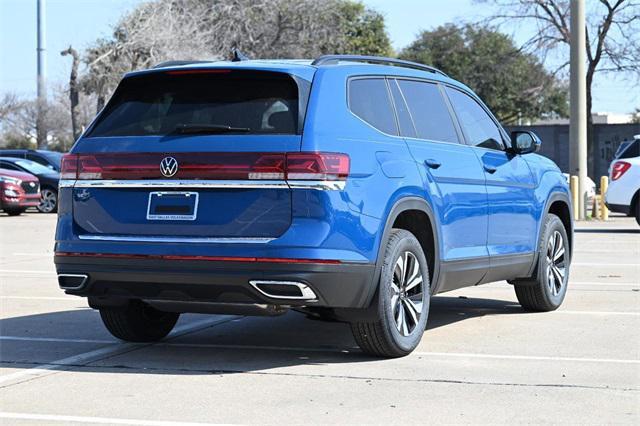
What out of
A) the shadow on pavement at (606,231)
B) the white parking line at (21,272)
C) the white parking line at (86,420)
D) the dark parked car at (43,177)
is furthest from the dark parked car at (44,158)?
the white parking line at (86,420)

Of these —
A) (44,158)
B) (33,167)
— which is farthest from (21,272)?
(44,158)

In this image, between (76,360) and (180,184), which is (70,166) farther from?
(76,360)

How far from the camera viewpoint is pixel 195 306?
277 inches

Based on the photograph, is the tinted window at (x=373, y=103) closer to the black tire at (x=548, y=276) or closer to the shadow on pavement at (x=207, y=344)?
the shadow on pavement at (x=207, y=344)

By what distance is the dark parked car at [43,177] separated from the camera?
29047 mm

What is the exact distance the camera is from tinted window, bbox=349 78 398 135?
24.0 ft

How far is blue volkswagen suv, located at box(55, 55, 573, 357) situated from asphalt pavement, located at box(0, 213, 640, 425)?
0.38 meters

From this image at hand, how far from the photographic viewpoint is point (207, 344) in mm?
8070

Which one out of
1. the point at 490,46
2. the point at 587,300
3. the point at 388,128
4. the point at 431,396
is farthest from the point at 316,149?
the point at 490,46

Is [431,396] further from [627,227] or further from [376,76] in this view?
[627,227]

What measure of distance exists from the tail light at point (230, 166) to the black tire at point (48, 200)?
890 inches

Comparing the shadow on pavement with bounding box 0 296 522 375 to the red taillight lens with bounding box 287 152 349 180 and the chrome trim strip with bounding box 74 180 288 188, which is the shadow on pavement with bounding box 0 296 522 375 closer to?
the chrome trim strip with bounding box 74 180 288 188

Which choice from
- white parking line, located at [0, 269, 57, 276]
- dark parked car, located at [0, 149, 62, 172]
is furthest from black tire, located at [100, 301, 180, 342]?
dark parked car, located at [0, 149, 62, 172]

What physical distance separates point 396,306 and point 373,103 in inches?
52.0
